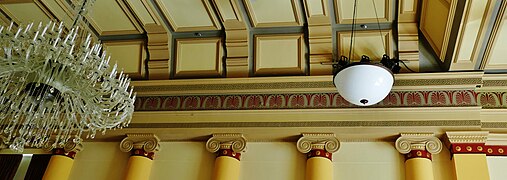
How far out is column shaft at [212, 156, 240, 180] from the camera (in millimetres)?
4262

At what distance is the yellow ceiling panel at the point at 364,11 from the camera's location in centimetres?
417

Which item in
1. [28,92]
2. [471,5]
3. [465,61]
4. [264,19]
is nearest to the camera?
[28,92]

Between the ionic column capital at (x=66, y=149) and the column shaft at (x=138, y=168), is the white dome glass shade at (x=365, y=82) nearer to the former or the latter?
the column shaft at (x=138, y=168)

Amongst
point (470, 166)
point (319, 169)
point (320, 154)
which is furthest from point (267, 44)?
point (470, 166)

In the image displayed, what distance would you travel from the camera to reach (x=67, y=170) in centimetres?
462

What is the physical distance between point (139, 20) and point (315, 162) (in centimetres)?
212

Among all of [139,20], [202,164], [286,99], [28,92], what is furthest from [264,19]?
[28,92]

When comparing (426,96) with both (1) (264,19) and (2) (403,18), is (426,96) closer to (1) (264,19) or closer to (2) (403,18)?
(2) (403,18)

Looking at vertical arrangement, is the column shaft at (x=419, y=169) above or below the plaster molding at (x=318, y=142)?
below

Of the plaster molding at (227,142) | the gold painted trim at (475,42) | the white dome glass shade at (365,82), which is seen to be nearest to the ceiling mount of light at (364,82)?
the white dome glass shade at (365,82)

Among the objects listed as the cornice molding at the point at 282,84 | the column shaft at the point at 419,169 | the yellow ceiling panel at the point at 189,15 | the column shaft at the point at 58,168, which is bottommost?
the column shaft at the point at 58,168

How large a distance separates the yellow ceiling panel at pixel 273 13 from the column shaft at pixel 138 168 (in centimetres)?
166

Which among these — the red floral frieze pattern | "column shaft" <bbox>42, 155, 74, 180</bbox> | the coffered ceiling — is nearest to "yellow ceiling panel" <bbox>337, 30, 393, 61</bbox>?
the coffered ceiling

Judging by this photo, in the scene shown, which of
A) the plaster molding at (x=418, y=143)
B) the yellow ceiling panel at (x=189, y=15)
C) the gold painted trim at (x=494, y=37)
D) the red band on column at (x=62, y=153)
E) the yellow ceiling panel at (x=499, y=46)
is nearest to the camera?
the gold painted trim at (x=494, y=37)
